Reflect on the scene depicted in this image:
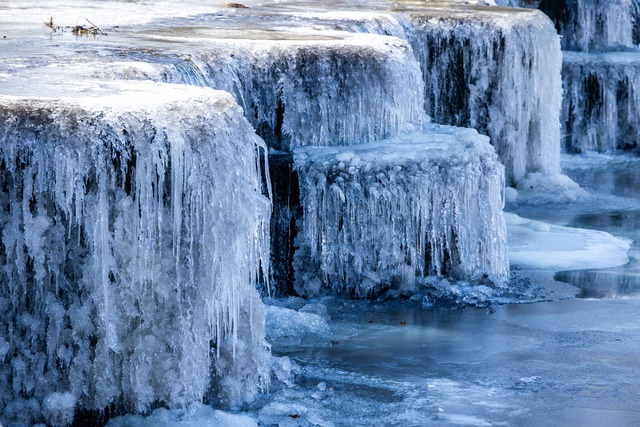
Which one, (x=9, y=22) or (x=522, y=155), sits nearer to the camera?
(x=9, y=22)

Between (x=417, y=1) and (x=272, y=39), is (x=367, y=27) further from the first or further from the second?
(x=417, y=1)

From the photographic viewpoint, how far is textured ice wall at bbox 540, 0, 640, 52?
656 inches

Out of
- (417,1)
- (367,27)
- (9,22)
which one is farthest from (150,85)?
(417,1)

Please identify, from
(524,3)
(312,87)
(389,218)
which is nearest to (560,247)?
(389,218)

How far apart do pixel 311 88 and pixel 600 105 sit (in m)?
7.76

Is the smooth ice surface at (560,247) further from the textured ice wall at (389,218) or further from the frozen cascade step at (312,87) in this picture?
the frozen cascade step at (312,87)

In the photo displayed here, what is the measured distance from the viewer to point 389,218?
8.23 metres

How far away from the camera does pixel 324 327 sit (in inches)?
293

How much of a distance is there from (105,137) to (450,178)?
326 cm

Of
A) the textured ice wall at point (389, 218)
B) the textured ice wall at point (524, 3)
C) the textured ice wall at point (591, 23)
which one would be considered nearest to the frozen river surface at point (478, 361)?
the textured ice wall at point (389, 218)

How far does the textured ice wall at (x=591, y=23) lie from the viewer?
1666 cm

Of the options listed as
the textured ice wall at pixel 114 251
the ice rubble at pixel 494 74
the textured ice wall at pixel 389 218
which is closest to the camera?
the textured ice wall at pixel 114 251

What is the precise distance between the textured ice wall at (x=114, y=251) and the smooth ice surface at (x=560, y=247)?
3.76m

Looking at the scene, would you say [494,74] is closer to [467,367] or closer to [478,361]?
[478,361]
